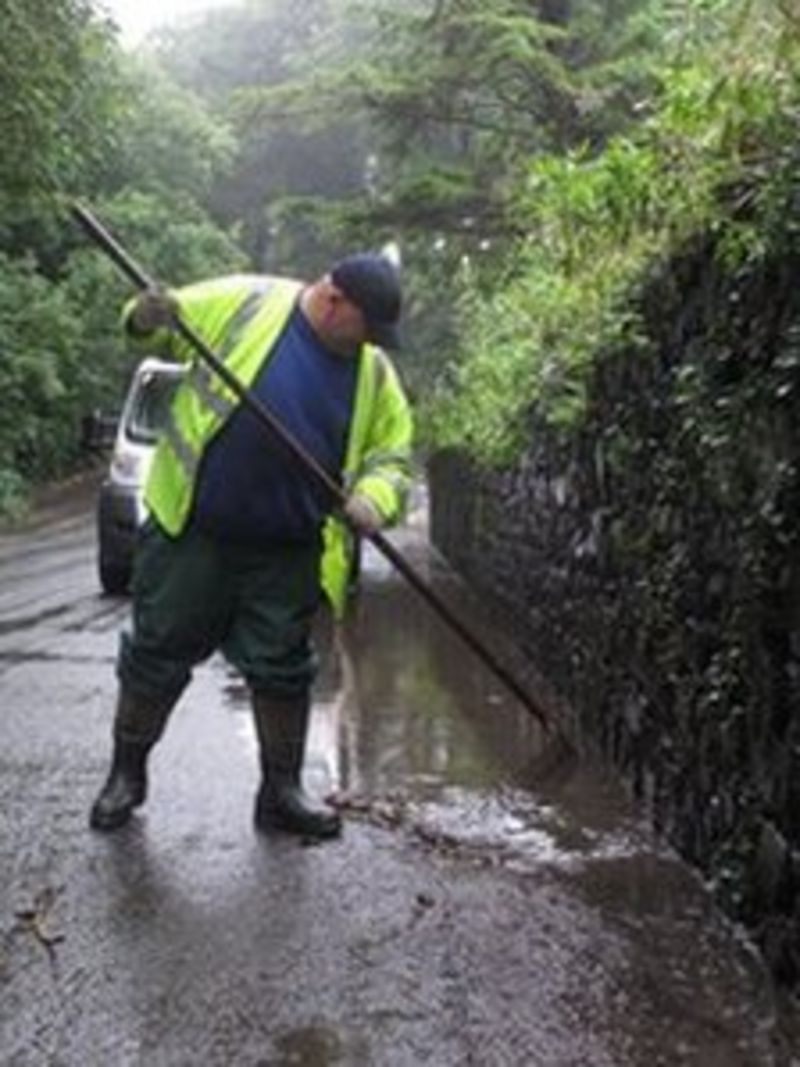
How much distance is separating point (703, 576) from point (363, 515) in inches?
46.8

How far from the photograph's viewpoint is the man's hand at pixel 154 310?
6316 millimetres

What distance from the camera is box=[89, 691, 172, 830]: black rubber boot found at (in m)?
6.61

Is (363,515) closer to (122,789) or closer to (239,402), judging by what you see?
(239,402)

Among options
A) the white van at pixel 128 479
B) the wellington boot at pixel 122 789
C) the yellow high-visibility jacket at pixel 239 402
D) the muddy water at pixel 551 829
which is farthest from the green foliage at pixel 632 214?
the white van at pixel 128 479

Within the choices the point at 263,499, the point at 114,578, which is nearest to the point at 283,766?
the point at 263,499

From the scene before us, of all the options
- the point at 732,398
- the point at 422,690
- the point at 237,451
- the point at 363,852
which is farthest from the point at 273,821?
the point at 422,690

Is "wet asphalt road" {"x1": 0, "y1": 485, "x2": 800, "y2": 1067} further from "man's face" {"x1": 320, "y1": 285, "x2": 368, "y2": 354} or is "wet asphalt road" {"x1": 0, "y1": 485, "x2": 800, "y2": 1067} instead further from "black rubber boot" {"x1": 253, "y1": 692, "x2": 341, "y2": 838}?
"man's face" {"x1": 320, "y1": 285, "x2": 368, "y2": 354}

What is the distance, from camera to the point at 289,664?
664 cm

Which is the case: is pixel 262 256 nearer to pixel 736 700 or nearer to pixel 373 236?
pixel 373 236

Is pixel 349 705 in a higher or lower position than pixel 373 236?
lower

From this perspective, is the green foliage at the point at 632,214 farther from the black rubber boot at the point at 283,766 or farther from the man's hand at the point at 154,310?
the black rubber boot at the point at 283,766

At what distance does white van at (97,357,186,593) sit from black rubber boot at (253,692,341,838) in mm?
7299

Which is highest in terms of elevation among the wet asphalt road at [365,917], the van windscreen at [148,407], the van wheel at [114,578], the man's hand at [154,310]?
the man's hand at [154,310]

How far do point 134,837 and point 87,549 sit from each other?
41.8 feet
